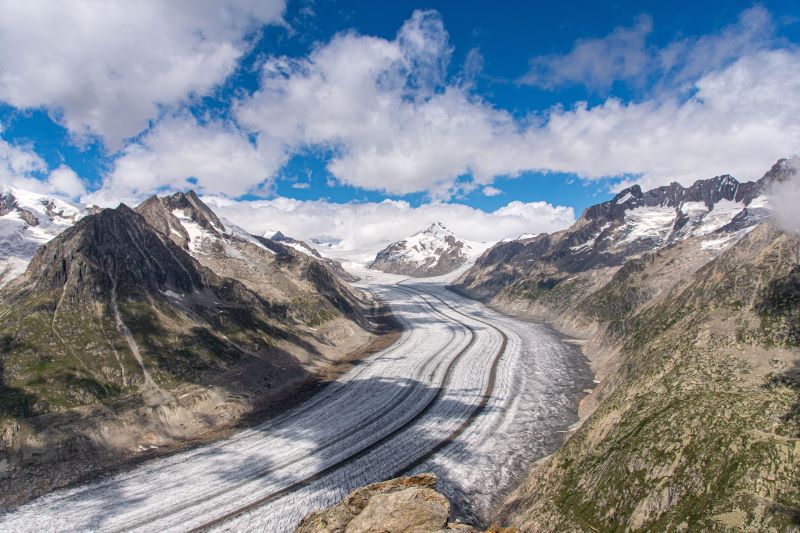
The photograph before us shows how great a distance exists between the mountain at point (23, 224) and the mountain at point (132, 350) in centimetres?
5778

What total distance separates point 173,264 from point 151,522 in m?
65.5

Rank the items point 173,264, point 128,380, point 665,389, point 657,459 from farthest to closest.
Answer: point 173,264
point 128,380
point 665,389
point 657,459

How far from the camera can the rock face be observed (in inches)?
701

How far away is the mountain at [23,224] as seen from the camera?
128 meters

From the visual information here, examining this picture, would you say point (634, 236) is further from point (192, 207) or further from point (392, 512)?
point (392, 512)

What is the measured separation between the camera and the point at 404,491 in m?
19.0

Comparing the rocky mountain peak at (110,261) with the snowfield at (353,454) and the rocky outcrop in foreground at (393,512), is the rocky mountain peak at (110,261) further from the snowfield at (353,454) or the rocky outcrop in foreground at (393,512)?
the rocky outcrop in foreground at (393,512)

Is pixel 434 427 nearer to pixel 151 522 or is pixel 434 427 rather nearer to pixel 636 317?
pixel 151 522

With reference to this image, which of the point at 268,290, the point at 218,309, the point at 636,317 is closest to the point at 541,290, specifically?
the point at 636,317

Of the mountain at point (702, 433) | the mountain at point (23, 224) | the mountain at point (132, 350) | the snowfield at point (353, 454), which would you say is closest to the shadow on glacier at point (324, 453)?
the snowfield at point (353, 454)

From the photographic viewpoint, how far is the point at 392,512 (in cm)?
1817

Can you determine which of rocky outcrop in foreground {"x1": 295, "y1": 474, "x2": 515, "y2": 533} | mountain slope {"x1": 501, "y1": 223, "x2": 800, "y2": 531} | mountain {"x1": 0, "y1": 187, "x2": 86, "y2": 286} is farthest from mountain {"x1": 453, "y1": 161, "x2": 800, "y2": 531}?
mountain {"x1": 0, "y1": 187, "x2": 86, "y2": 286}

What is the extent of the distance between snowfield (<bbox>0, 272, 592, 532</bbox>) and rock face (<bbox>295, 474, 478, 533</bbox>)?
1745cm

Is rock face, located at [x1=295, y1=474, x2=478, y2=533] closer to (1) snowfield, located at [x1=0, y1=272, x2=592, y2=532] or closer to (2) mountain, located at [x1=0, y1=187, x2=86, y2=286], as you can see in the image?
(1) snowfield, located at [x1=0, y1=272, x2=592, y2=532]
